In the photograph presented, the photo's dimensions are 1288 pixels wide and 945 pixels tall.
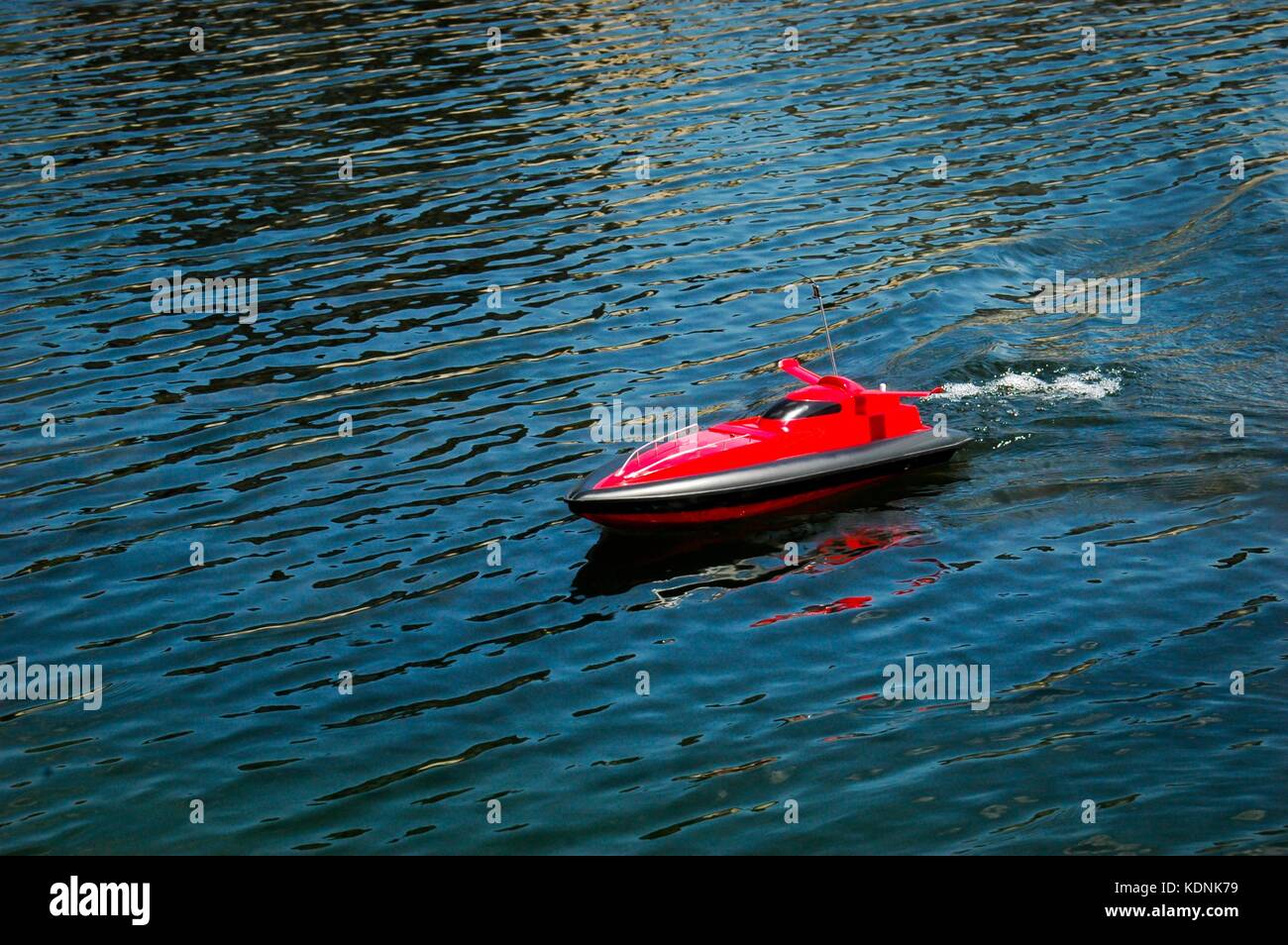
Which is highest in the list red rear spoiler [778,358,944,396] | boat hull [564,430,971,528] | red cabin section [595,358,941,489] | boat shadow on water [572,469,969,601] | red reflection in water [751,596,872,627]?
red rear spoiler [778,358,944,396]

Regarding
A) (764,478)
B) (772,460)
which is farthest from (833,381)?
(764,478)

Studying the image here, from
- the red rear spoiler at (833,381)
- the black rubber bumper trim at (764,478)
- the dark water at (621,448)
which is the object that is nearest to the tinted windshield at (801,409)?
the red rear spoiler at (833,381)

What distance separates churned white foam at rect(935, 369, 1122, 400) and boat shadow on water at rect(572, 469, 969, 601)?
3.00 m

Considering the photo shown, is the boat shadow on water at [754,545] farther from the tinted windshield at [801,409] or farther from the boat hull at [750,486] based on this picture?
the tinted windshield at [801,409]

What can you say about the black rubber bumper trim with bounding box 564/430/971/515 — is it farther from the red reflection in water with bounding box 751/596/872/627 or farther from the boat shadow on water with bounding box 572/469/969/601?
the red reflection in water with bounding box 751/596/872/627

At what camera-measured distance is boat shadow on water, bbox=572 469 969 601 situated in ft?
63.5

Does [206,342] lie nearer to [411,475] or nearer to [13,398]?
[13,398]

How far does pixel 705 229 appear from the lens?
32.1 metres

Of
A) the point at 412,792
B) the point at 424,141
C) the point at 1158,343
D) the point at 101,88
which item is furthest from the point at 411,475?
the point at 101,88

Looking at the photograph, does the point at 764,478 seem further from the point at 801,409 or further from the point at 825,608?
the point at 825,608

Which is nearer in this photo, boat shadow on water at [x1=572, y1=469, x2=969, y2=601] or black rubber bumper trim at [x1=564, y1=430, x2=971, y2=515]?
boat shadow on water at [x1=572, y1=469, x2=969, y2=601]

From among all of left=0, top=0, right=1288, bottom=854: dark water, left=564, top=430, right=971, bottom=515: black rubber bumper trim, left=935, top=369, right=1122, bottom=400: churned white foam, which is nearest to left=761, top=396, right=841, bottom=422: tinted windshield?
left=564, top=430, right=971, bottom=515: black rubber bumper trim

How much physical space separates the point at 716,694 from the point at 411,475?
7.53m

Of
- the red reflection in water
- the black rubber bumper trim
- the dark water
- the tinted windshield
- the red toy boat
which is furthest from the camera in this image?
the tinted windshield
